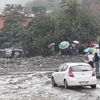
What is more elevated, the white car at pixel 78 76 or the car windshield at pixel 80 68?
the car windshield at pixel 80 68

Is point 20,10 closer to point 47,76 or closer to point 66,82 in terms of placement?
point 47,76

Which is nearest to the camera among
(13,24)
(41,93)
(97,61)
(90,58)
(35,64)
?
(41,93)

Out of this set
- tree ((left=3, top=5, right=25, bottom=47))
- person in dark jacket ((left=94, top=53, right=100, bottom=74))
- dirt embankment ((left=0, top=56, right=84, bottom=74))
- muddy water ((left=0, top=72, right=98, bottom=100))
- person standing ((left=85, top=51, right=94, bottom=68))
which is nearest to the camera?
muddy water ((left=0, top=72, right=98, bottom=100))

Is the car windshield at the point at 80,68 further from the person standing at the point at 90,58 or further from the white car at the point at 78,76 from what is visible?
the person standing at the point at 90,58

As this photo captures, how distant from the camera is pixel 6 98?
2248 cm

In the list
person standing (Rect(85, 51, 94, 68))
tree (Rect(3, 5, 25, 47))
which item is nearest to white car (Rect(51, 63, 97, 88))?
person standing (Rect(85, 51, 94, 68))

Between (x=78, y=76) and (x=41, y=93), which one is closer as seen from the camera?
(x=41, y=93)

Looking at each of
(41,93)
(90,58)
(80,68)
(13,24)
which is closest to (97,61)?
(90,58)

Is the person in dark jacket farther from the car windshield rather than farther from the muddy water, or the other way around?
the car windshield

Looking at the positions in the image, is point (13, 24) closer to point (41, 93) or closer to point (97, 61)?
point (97, 61)

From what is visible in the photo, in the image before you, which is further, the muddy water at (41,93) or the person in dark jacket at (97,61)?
the person in dark jacket at (97,61)

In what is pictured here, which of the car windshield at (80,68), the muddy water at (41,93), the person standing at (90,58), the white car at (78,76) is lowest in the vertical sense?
the muddy water at (41,93)

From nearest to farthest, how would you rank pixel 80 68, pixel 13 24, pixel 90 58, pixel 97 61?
pixel 80 68 → pixel 97 61 → pixel 90 58 → pixel 13 24

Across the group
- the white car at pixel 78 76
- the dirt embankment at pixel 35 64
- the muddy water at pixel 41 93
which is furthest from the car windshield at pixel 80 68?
the dirt embankment at pixel 35 64
